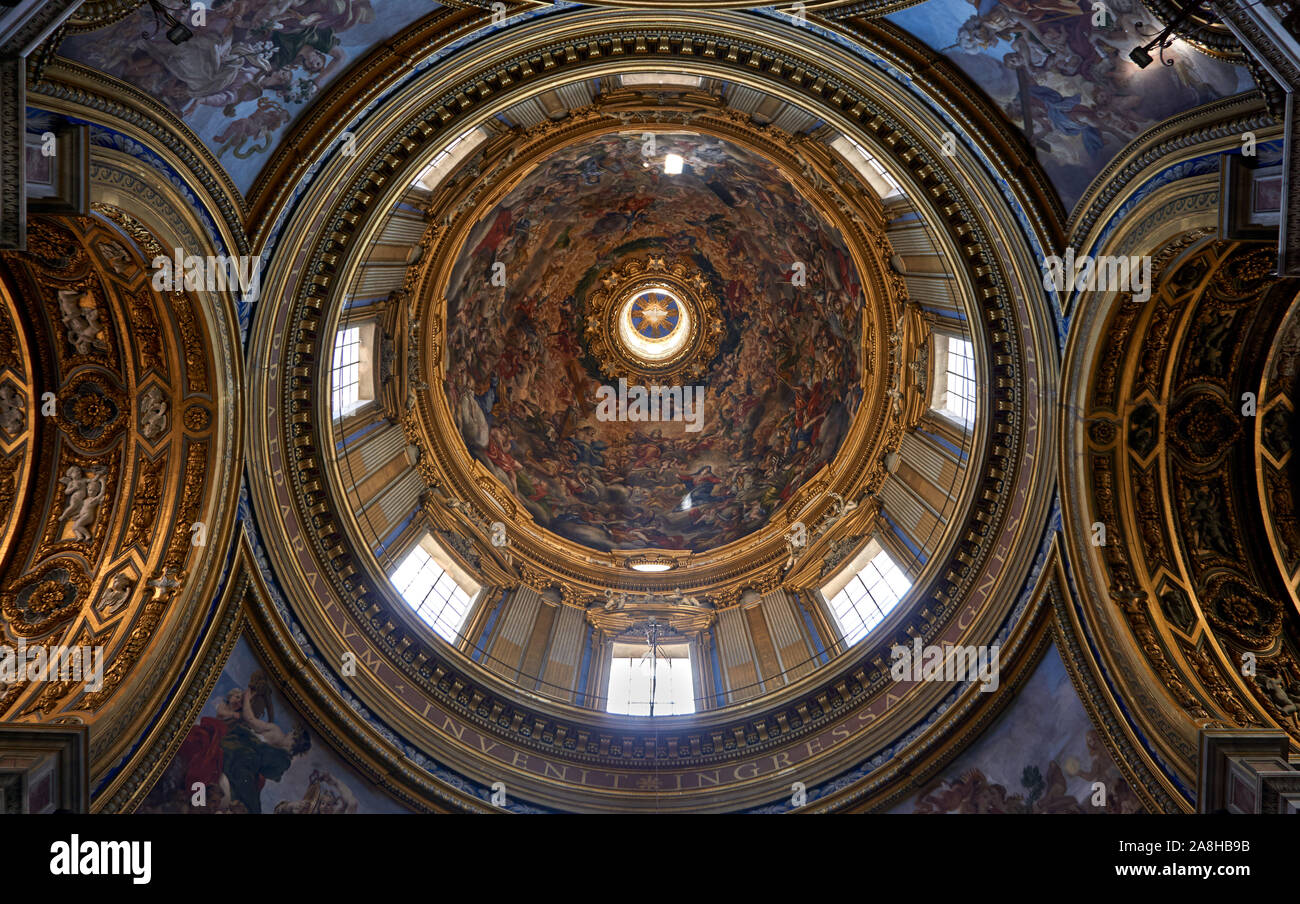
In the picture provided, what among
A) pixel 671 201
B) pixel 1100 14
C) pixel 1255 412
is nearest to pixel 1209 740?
pixel 1255 412

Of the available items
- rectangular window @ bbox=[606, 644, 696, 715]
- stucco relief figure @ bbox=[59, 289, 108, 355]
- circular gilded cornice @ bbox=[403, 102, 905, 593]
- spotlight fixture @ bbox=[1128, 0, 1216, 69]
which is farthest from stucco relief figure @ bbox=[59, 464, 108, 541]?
spotlight fixture @ bbox=[1128, 0, 1216, 69]

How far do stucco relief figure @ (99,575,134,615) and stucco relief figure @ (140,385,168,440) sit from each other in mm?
2350

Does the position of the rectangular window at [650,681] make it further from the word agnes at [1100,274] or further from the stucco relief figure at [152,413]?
the word agnes at [1100,274]

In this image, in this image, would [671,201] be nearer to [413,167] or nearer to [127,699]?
[413,167]

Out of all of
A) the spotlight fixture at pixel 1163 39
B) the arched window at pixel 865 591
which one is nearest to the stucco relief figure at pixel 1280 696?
the arched window at pixel 865 591

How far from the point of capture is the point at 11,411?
45.2 ft

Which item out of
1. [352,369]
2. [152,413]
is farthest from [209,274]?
[352,369]

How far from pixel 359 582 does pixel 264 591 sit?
108 inches

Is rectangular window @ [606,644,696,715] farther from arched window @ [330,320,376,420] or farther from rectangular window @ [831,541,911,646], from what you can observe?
arched window @ [330,320,376,420]

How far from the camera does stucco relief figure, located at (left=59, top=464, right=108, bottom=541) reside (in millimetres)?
14195

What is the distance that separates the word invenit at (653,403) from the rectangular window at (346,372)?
9.82 m

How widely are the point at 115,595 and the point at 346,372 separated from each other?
7.24m

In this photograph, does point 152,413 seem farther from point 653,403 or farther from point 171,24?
point 653,403

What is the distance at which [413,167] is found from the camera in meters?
16.7
